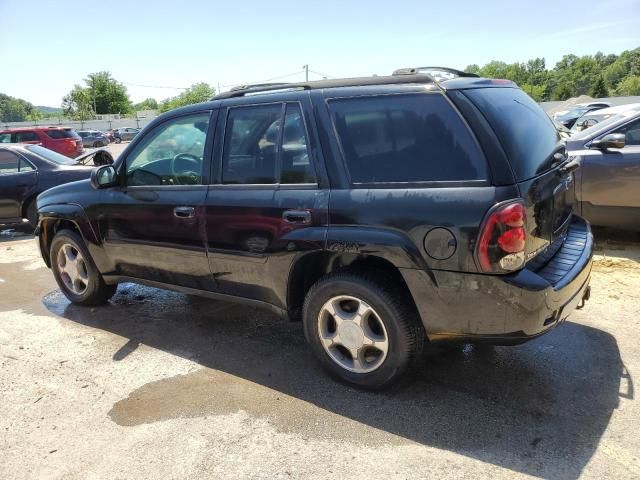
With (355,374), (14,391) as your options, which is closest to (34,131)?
(14,391)

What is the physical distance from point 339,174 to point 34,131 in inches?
886

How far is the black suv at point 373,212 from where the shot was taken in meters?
2.74

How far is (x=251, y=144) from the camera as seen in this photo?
362 cm

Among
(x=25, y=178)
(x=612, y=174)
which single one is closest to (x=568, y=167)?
(x=612, y=174)

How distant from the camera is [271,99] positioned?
3.55 m

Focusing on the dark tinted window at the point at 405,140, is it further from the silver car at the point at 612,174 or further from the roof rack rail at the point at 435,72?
the silver car at the point at 612,174

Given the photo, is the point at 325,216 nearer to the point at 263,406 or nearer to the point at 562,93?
the point at 263,406

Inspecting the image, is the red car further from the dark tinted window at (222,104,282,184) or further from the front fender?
the dark tinted window at (222,104,282,184)

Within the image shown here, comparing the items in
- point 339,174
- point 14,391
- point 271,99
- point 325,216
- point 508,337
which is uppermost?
point 271,99

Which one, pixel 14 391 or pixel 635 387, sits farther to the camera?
pixel 14 391

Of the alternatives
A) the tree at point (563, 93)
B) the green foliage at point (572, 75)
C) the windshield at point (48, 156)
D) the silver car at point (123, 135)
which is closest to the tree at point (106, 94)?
the silver car at point (123, 135)

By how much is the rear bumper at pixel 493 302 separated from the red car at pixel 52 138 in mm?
21923

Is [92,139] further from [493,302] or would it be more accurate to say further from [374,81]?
[493,302]

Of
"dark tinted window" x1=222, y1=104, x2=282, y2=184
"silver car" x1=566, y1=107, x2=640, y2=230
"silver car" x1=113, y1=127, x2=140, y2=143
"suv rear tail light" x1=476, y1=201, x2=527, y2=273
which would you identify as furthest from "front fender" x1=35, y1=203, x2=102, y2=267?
"silver car" x1=113, y1=127, x2=140, y2=143
